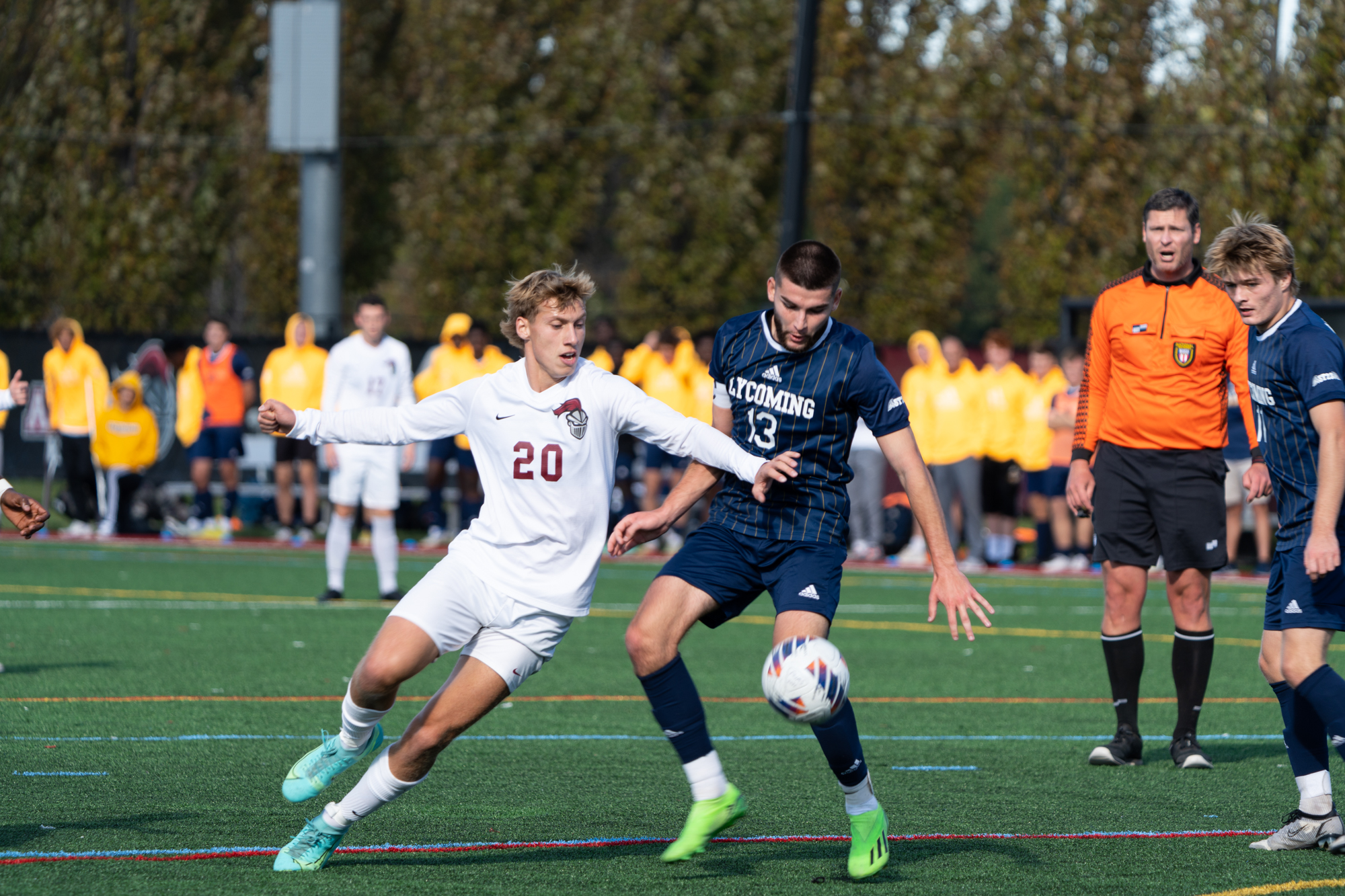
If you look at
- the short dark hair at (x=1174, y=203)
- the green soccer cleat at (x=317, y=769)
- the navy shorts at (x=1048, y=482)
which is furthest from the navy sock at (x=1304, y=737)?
the navy shorts at (x=1048, y=482)

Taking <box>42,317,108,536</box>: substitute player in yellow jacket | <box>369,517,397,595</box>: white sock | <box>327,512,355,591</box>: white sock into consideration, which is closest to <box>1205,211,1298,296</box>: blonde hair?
<box>369,517,397,595</box>: white sock

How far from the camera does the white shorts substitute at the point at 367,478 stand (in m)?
13.4

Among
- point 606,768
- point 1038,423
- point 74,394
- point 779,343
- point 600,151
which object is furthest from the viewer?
point 600,151

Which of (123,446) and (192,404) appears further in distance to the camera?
(192,404)

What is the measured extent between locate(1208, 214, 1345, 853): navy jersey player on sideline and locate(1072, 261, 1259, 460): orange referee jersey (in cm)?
156

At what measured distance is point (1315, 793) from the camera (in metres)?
6.06

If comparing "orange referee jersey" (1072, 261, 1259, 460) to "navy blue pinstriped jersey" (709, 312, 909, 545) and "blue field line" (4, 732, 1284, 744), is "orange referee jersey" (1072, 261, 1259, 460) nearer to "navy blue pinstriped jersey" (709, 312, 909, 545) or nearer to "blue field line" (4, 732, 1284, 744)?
"blue field line" (4, 732, 1284, 744)

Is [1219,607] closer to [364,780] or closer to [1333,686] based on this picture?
[1333,686]

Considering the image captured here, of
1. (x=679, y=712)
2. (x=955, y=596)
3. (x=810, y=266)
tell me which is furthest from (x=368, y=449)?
(x=955, y=596)

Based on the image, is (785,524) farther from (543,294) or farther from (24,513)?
(24,513)

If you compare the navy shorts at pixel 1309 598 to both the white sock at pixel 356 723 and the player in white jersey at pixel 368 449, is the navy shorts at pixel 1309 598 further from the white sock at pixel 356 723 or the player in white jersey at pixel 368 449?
the player in white jersey at pixel 368 449

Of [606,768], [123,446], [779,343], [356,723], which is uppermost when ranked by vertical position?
[779,343]

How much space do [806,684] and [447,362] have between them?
14510 mm

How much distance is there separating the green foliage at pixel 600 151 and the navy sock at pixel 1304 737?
25843 mm
